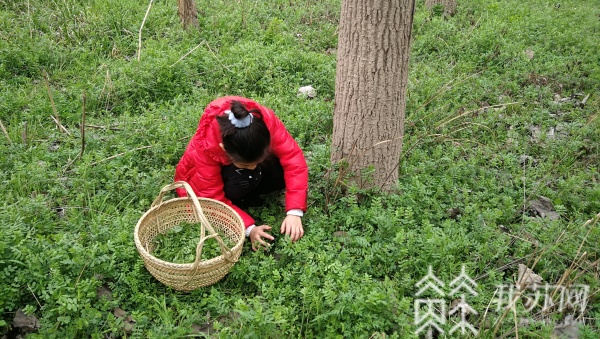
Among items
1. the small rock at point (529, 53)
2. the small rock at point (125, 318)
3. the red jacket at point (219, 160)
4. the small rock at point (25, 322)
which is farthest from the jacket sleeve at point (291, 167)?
the small rock at point (529, 53)

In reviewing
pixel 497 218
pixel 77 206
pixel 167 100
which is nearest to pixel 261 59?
pixel 167 100

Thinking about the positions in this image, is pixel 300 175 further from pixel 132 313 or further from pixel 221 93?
pixel 221 93

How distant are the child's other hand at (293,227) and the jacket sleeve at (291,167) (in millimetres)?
87

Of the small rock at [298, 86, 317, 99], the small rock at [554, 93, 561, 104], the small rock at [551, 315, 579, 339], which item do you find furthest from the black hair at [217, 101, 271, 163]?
the small rock at [554, 93, 561, 104]

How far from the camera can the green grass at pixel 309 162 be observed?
2.77m

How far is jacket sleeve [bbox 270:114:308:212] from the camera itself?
338cm

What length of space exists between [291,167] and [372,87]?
0.83m

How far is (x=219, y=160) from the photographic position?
3357 millimetres

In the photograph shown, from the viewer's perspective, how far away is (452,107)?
5121mm

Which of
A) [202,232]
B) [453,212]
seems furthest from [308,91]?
[202,232]

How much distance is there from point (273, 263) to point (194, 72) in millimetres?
3075

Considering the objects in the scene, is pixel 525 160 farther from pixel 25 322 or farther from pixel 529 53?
pixel 25 322

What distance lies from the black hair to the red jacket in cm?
27

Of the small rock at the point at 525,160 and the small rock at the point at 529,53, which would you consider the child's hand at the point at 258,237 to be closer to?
the small rock at the point at 525,160
